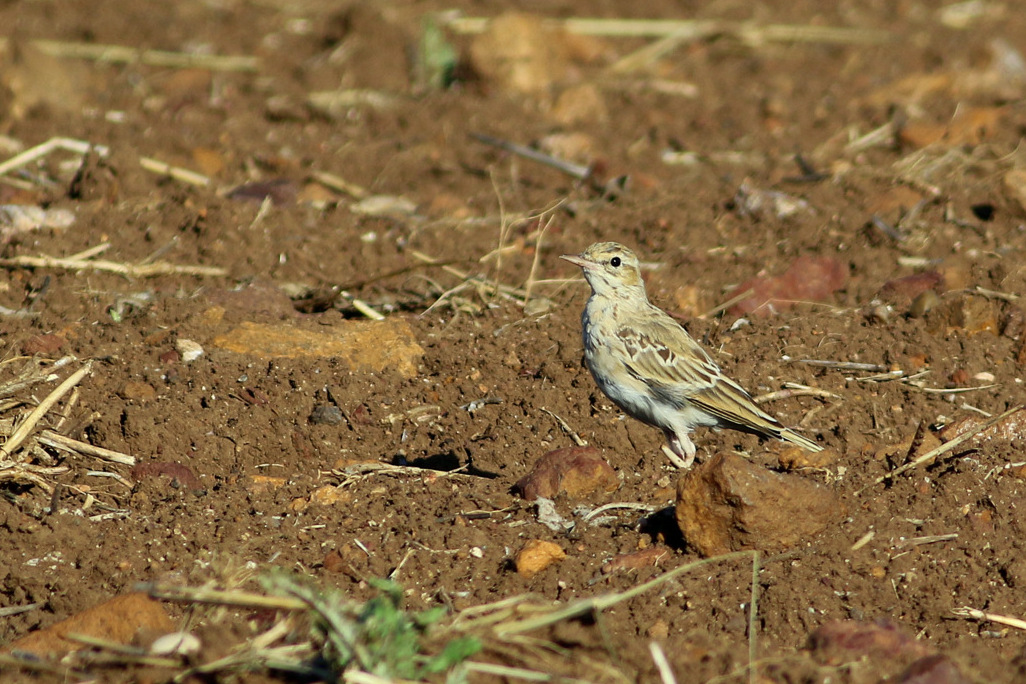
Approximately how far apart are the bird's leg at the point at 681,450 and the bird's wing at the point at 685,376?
0.17 m

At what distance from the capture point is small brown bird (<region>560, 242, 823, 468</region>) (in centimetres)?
552

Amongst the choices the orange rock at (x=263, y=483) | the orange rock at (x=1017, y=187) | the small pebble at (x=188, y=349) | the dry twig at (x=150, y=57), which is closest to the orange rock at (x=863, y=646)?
the orange rock at (x=263, y=483)

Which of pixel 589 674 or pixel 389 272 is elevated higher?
pixel 589 674

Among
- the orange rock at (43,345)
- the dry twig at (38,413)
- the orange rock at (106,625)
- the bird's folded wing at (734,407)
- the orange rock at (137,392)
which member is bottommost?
the orange rock at (137,392)

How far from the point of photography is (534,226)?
27.2ft

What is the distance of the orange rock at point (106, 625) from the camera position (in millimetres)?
3918

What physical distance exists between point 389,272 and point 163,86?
4.46m

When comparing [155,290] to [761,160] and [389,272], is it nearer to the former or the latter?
[389,272]

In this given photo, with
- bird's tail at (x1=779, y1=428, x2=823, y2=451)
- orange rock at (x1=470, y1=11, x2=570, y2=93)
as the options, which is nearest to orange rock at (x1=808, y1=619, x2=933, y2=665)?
bird's tail at (x1=779, y1=428, x2=823, y2=451)

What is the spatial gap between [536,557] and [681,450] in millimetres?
1263

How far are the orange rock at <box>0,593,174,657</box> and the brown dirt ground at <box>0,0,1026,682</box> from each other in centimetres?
27

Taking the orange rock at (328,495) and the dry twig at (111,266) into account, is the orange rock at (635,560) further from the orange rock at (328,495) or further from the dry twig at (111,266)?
the dry twig at (111,266)

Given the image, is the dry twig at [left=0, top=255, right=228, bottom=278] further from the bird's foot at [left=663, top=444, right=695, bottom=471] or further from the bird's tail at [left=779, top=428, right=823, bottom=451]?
the bird's tail at [left=779, top=428, right=823, bottom=451]

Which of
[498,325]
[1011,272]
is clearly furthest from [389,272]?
[1011,272]
